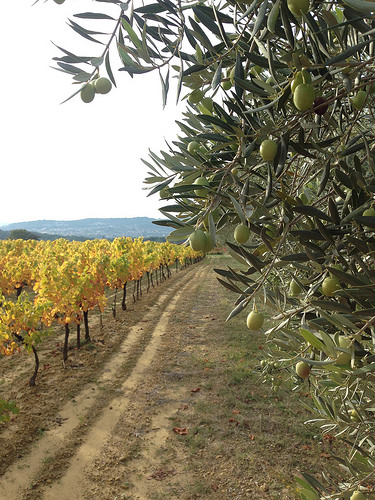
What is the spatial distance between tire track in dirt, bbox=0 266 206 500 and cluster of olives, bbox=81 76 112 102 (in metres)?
5.12

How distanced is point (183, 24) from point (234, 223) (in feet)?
2.42

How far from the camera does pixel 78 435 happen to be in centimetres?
583

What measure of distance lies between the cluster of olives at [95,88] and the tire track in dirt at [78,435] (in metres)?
5.12

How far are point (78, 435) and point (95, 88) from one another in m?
6.04

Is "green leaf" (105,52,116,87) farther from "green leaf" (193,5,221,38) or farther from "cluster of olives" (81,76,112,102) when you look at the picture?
"green leaf" (193,5,221,38)

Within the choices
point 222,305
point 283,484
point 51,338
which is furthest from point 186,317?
point 283,484

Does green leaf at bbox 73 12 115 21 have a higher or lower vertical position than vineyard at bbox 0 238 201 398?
higher

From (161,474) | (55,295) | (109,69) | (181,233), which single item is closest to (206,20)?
(109,69)

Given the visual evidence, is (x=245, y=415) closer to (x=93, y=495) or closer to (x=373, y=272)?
(x=93, y=495)

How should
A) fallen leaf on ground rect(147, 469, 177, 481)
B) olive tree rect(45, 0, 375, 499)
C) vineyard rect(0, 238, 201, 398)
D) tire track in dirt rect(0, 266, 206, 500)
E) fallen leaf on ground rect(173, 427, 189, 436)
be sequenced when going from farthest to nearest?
vineyard rect(0, 238, 201, 398) < fallen leaf on ground rect(173, 427, 189, 436) < fallen leaf on ground rect(147, 469, 177, 481) < tire track in dirt rect(0, 266, 206, 500) < olive tree rect(45, 0, 375, 499)

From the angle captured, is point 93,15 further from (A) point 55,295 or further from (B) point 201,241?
(A) point 55,295

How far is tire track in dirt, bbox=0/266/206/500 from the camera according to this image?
4.74 metres

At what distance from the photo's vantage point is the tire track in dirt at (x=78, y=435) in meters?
4.74

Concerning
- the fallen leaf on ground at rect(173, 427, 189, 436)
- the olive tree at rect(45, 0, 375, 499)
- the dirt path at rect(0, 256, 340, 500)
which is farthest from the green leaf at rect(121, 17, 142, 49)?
the fallen leaf on ground at rect(173, 427, 189, 436)
